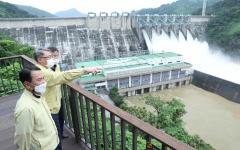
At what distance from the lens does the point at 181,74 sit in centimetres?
1902

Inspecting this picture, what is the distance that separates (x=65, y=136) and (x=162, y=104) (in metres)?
8.42

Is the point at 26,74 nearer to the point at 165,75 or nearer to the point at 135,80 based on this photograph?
the point at 135,80

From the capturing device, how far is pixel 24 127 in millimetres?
1534

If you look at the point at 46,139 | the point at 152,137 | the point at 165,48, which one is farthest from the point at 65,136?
the point at 165,48

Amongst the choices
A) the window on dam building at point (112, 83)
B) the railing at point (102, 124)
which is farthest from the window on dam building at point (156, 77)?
the railing at point (102, 124)

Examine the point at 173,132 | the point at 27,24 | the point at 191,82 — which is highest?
the point at 27,24

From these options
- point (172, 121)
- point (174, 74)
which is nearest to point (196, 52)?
point (174, 74)

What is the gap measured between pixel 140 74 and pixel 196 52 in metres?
10.4

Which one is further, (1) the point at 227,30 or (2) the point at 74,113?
(1) the point at 227,30

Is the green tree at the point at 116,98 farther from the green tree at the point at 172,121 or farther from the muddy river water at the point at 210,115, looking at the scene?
the green tree at the point at 172,121

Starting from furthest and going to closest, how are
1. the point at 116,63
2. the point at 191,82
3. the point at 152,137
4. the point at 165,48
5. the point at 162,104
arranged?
1. the point at 165,48
2. the point at 191,82
3. the point at 116,63
4. the point at 162,104
5. the point at 152,137

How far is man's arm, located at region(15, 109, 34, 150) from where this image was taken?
153 centimetres

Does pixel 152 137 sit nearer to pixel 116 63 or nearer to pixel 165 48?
pixel 116 63

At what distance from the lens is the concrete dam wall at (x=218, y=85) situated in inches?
637
